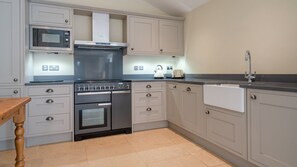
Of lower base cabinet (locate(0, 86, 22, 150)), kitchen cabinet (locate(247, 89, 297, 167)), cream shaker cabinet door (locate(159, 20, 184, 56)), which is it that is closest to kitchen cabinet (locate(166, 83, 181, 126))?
cream shaker cabinet door (locate(159, 20, 184, 56))

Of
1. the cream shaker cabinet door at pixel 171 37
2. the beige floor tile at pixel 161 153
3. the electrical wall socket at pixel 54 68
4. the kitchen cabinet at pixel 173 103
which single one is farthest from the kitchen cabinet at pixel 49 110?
the cream shaker cabinet door at pixel 171 37

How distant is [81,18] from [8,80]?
1542 millimetres

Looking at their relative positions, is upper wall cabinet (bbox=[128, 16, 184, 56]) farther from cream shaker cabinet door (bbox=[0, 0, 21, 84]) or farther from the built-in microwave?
cream shaker cabinet door (bbox=[0, 0, 21, 84])

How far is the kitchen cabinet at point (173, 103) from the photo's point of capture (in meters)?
2.88

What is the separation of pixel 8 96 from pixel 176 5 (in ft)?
10.1

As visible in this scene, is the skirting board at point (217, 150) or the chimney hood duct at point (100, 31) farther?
the chimney hood duct at point (100, 31)

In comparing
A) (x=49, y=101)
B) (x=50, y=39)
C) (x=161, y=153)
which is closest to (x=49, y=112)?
(x=49, y=101)

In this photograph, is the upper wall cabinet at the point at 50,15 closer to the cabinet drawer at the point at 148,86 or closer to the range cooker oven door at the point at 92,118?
the range cooker oven door at the point at 92,118

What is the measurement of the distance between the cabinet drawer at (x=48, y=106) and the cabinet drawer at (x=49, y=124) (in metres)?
0.07

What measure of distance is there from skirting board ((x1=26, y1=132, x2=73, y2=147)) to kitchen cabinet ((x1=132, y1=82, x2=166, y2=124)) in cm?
104

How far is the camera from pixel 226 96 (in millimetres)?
1880

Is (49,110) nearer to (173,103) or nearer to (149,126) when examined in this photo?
(149,126)

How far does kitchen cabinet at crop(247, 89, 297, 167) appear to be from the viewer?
1.35m

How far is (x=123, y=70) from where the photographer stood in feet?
11.5
